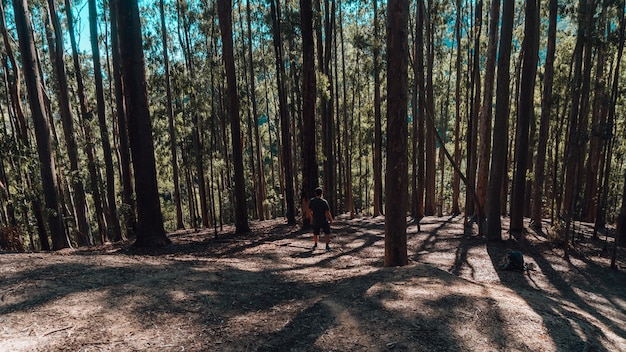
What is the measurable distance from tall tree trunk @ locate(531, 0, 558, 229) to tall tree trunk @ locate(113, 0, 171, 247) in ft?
39.1

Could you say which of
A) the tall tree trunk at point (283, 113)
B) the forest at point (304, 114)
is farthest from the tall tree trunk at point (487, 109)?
the tall tree trunk at point (283, 113)

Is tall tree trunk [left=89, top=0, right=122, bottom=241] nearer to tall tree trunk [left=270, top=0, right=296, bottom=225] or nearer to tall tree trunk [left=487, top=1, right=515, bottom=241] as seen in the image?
tall tree trunk [left=270, top=0, right=296, bottom=225]

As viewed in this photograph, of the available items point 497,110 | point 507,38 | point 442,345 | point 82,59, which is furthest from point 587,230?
point 82,59

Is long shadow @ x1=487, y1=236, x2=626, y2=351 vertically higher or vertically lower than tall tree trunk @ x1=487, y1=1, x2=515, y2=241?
lower

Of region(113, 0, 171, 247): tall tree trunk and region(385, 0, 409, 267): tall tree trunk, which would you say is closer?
region(385, 0, 409, 267): tall tree trunk

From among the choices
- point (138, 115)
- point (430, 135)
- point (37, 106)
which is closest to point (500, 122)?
point (430, 135)

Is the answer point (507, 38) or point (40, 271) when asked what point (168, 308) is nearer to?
point (40, 271)

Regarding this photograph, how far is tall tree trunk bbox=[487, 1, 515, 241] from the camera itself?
922 centimetres

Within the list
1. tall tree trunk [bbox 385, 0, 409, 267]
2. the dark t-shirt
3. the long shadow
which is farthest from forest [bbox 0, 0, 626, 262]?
the dark t-shirt

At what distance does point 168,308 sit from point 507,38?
33.9 ft

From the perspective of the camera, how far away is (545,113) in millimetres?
11211

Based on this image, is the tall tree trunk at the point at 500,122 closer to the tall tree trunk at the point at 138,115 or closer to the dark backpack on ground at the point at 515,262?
the dark backpack on ground at the point at 515,262

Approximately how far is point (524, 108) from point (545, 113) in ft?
5.73

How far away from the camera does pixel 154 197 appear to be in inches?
327
